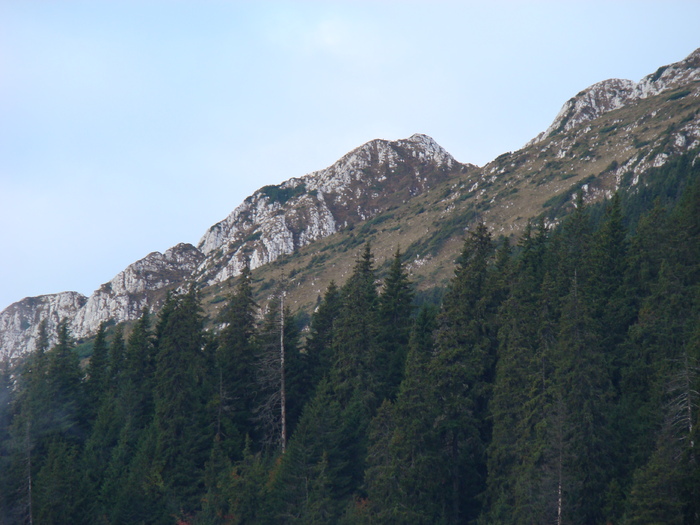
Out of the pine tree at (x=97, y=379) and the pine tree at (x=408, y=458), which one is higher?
the pine tree at (x=97, y=379)

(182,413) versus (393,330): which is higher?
(393,330)

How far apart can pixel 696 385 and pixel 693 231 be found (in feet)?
63.0

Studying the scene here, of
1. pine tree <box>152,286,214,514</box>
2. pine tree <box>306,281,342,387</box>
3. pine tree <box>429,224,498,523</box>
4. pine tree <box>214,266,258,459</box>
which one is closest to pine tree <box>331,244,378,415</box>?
pine tree <box>306,281,342,387</box>

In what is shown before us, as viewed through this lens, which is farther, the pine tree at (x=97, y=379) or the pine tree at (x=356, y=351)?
the pine tree at (x=97, y=379)

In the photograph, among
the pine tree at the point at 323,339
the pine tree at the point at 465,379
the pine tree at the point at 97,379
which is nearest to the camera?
the pine tree at the point at 465,379

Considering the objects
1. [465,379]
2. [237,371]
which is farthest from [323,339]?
[465,379]

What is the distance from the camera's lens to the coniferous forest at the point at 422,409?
33.7m

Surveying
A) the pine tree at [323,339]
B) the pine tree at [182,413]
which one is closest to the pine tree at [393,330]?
the pine tree at [323,339]

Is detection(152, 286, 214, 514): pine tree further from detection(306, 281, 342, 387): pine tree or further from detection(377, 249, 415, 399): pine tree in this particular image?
detection(377, 249, 415, 399): pine tree

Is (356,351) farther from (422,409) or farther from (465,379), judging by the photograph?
(422,409)

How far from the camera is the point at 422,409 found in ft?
129

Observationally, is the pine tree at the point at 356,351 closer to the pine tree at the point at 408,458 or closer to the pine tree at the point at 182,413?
the pine tree at the point at 408,458

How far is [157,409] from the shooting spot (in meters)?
48.1

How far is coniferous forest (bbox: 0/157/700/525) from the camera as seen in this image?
111ft
